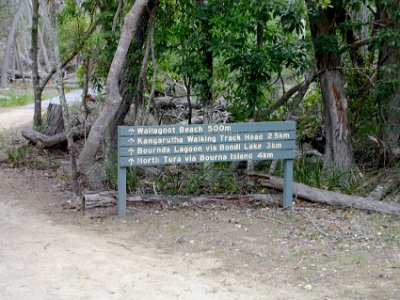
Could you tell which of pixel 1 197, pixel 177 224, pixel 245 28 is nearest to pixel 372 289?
pixel 177 224

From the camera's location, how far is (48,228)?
26.0 feet

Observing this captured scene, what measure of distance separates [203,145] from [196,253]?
1853mm

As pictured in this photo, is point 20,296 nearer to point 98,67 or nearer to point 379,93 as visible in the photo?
point 98,67

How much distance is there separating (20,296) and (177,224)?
2.88 m

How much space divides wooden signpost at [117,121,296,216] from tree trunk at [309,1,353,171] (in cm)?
232

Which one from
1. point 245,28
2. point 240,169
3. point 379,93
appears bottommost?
point 240,169

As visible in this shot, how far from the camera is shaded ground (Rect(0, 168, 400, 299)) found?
582 cm

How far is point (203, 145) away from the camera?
27.5 ft

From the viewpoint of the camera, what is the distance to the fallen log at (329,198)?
8703 millimetres

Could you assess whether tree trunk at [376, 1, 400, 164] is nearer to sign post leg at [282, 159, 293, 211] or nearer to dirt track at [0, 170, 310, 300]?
sign post leg at [282, 159, 293, 211]

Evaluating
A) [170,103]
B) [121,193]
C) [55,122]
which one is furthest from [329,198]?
[55,122]

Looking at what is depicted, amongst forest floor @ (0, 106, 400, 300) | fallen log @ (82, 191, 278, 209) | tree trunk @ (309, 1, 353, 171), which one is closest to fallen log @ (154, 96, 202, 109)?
tree trunk @ (309, 1, 353, 171)

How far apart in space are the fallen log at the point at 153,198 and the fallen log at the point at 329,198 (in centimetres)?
29

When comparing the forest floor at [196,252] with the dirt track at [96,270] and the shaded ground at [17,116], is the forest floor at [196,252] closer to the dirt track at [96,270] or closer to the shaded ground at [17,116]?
the dirt track at [96,270]
